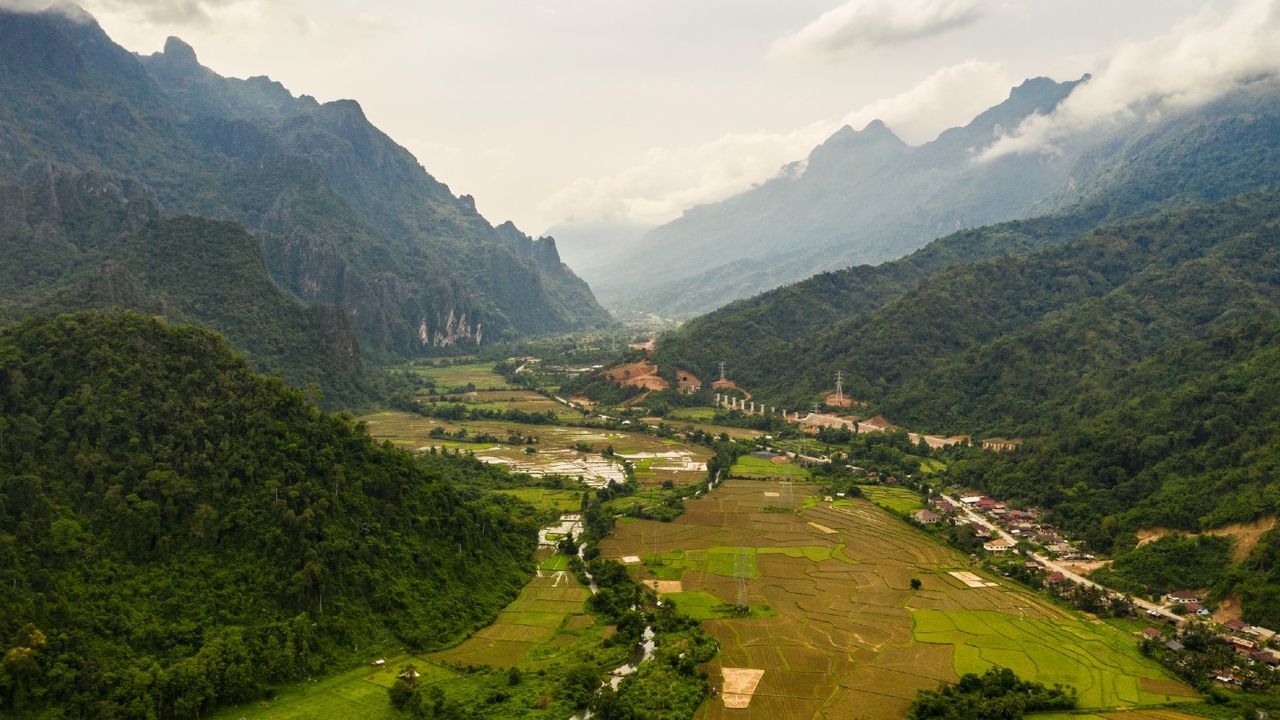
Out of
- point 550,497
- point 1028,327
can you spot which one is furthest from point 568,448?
point 1028,327

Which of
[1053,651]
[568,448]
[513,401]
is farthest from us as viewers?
[513,401]

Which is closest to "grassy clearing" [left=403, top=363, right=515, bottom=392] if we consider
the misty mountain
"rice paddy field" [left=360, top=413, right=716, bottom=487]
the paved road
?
"rice paddy field" [left=360, top=413, right=716, bottom=487]

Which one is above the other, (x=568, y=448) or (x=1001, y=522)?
(x=568, y=448)

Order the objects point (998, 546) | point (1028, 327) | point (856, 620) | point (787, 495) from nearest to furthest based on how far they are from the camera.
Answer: point (856, 620) < point (998, 546) < point (787, 495) < point (1028, 327)

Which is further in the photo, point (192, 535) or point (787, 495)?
point (787, 495)

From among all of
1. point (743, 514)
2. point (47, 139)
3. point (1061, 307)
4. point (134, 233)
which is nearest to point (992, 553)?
point (743, 514)

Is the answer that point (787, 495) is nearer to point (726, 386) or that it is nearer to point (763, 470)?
point (763, 470)

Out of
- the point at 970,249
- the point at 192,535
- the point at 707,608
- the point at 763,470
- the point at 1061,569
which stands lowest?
the point at 1061,569

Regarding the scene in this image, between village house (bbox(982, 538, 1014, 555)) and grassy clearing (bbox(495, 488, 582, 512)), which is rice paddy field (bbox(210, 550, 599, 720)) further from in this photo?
village house (bbox(982, 538, 1014, 555))
